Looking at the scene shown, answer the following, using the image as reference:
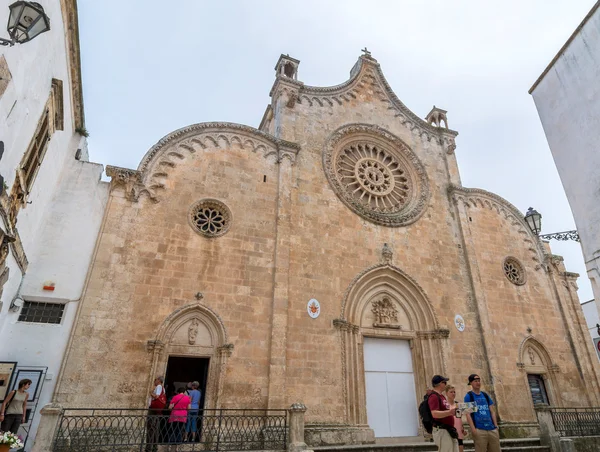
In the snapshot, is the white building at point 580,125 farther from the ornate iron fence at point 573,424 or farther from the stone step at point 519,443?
the stone step at point 519,443

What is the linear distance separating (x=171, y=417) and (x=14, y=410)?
290cm

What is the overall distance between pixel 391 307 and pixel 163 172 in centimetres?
859

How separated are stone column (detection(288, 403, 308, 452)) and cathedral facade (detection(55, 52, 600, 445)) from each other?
163 centimetres

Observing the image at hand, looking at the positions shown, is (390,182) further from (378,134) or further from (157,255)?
(157,255)

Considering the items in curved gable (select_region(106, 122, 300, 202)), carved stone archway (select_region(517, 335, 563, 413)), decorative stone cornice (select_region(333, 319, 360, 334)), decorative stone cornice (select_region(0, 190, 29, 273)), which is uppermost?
curved gable (select_region(106, 122, 300, 202))

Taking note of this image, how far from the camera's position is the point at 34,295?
9328mm

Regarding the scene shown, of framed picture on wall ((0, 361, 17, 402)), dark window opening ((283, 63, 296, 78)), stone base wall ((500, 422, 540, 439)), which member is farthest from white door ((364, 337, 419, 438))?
dark window opening ((283, 63, 296, 78))

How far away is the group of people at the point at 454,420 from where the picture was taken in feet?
17.8

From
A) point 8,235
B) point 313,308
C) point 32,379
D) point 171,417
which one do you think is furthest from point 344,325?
point 8,235

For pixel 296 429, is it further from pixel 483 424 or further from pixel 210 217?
pixel 210 217

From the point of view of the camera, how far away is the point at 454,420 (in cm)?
577

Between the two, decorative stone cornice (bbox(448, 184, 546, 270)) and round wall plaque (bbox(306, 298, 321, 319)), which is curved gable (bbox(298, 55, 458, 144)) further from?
round wall plaque (bbox(306, 298, 321, 319))

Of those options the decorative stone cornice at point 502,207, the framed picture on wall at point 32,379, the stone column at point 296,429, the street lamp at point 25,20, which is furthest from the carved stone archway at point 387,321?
the street lamp at point 25,20

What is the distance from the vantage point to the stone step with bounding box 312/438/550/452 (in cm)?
893
